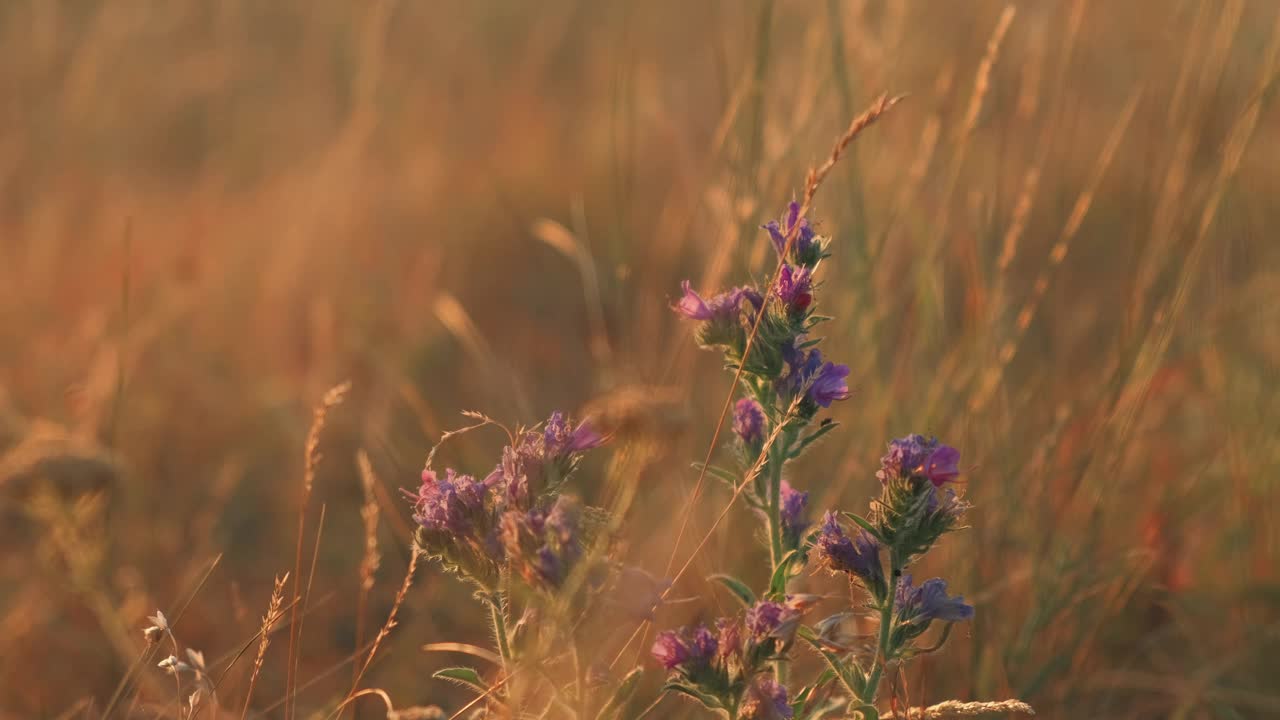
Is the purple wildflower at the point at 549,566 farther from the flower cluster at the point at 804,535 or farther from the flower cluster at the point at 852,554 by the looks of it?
the flower cluster at the point at 852,554

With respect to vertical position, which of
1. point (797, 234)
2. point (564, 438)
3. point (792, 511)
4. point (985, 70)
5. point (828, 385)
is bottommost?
point (792, 511)

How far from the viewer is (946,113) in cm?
345

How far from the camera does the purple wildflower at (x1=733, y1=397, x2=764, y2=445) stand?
56.1 inches

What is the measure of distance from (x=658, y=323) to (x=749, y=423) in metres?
1.39

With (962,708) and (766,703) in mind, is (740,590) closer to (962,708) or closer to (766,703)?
(766,703)

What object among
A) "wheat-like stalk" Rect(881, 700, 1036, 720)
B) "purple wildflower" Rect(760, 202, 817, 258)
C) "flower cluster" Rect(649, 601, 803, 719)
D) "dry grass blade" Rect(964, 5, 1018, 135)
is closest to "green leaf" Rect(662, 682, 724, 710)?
"flower cluster" Rect(649, 601, 803, 719)

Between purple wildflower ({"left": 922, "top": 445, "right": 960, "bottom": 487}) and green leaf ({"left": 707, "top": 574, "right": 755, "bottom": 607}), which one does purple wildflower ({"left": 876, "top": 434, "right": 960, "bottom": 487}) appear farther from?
green leaf ({"left": 707, "top": 574, "right": 755, "bottom": 607})

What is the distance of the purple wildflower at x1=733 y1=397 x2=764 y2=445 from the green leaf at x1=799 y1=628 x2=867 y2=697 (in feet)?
0.87

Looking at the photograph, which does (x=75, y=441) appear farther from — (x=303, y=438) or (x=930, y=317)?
(x=930, y=317)

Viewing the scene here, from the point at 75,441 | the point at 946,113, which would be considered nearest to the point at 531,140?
the point at 946,113

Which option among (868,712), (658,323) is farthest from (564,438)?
(658,323)

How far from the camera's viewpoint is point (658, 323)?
9.20 feet

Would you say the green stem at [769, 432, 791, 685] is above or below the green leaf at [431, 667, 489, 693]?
above

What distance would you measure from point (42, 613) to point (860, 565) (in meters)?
2.07
